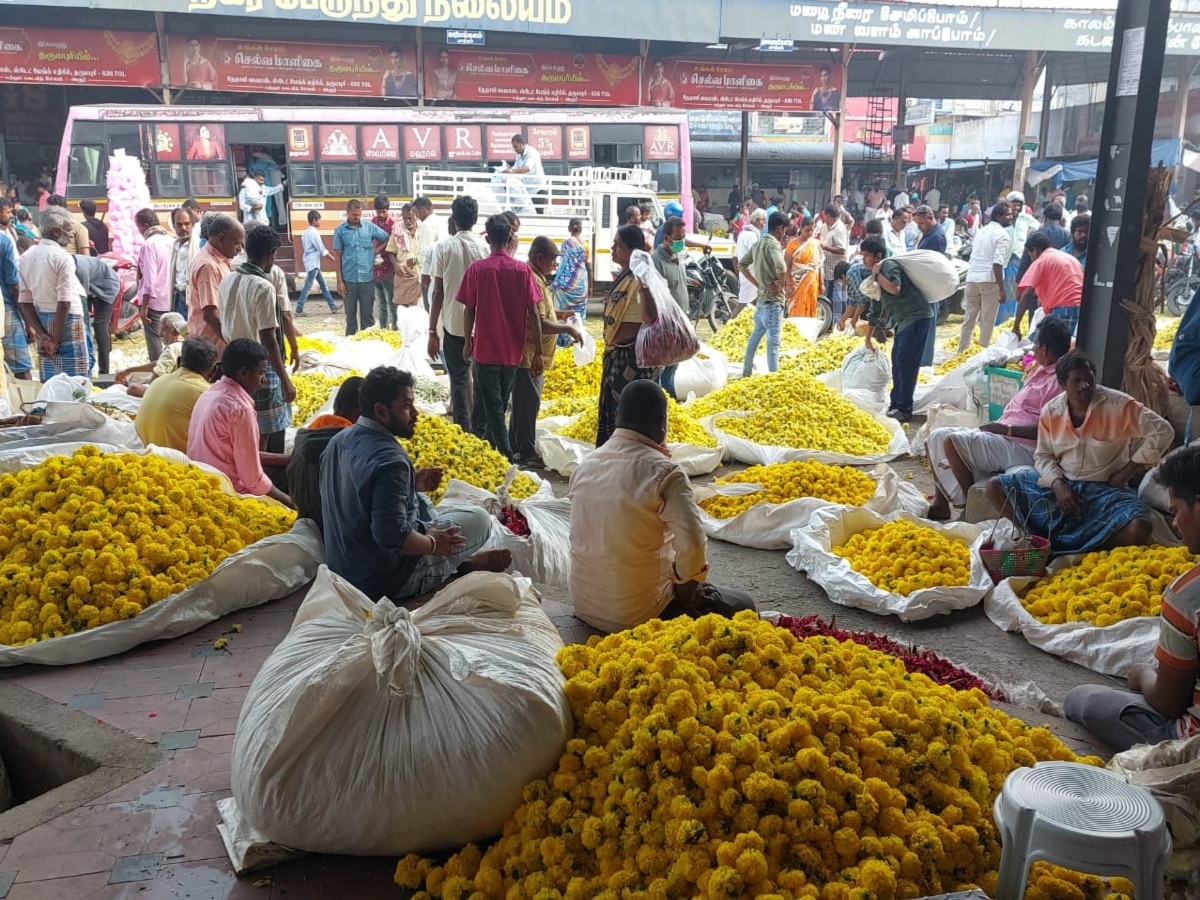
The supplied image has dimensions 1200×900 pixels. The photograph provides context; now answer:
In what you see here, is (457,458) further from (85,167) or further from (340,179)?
(85,167)

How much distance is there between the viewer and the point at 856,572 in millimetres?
4793

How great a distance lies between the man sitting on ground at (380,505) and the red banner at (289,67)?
17182 mm

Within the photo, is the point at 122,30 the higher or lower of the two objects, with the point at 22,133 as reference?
higher

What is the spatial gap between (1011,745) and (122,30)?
66.5 feet

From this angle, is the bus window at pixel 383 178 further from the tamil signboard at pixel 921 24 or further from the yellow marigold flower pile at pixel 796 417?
the yellow marigold flower pile at pixel 796 417

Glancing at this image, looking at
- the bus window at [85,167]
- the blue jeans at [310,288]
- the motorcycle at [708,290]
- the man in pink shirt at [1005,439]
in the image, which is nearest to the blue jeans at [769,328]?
the man in pink shirt at [1005,439]

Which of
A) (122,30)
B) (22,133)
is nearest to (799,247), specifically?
(122,30)

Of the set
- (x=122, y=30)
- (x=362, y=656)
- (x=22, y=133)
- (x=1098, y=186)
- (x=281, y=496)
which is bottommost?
(x=281, y=496)

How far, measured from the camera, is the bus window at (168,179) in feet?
53.4

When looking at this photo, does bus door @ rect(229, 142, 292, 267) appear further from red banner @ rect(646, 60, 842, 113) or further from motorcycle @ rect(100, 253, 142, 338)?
red banner @ rect(646, 60, 842, 113)

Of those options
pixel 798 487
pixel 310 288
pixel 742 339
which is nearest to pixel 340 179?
pixel 310 288

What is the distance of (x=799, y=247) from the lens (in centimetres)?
1277

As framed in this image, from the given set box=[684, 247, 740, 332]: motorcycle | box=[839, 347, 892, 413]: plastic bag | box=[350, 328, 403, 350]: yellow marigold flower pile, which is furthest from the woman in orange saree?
box=[350, 328, 403, 350]: yellow marigold flower pile

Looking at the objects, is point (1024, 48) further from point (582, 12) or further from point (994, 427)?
point (994, 427)
